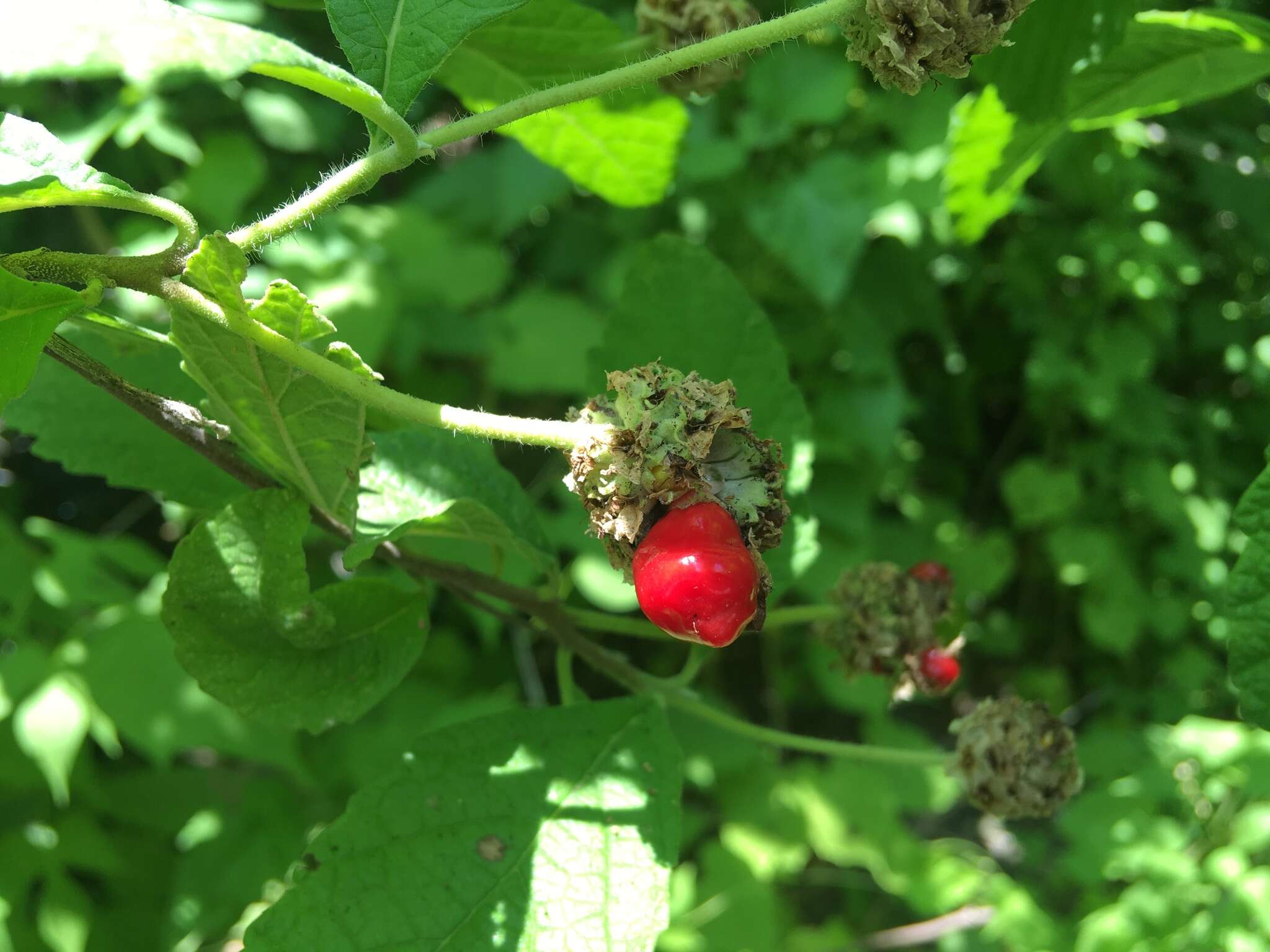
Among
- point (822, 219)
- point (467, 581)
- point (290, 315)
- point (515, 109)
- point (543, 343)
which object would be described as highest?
point (515, 109)

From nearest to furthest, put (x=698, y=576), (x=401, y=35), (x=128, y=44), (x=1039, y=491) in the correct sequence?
(x=128, y=44)
(x=698, y=576)
(x=401, y=35)
(x=1039, y=491)

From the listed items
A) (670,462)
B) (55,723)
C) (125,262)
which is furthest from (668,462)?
(55,723)

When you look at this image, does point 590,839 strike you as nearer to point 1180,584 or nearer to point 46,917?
point 46,917

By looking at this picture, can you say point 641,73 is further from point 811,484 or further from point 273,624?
point 811,484

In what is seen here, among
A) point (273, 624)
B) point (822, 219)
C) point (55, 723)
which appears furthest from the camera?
point (822, 219)

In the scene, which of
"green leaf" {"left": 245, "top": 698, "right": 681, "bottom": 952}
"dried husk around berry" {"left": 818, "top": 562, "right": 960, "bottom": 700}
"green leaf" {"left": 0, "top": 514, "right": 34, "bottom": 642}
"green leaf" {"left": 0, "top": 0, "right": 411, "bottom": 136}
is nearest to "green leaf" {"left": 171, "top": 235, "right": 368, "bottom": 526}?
"green leaf" {"left": 0, "top": 0, "right": 411, "bottom": 136}

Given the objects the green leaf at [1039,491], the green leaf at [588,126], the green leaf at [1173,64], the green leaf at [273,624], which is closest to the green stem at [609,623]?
the green leaf at [273,624]

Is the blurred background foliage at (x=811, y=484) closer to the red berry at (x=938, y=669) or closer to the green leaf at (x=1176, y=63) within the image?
the red berry at (x=938, y=669)
